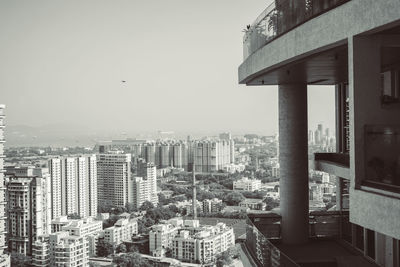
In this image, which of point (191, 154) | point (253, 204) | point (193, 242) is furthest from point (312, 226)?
point (191, 154)

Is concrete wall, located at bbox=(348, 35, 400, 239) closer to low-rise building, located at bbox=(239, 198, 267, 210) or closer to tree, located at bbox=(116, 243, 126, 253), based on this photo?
tree, located at bbox=(116, 243, 126, 253)

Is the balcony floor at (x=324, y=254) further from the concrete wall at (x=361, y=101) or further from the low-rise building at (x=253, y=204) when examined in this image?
the low-rise building at (x=253, y=204)

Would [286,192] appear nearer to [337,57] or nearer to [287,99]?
[287,99]

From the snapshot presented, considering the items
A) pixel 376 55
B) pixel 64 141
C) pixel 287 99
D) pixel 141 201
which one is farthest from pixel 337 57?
pixel 64 141

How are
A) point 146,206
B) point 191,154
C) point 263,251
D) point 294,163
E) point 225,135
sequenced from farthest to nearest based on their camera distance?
point 225,135 < point 191,154 < point 146,206 < point 294,163 < point 263,251

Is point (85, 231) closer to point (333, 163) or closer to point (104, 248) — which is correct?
point (104, 248)
